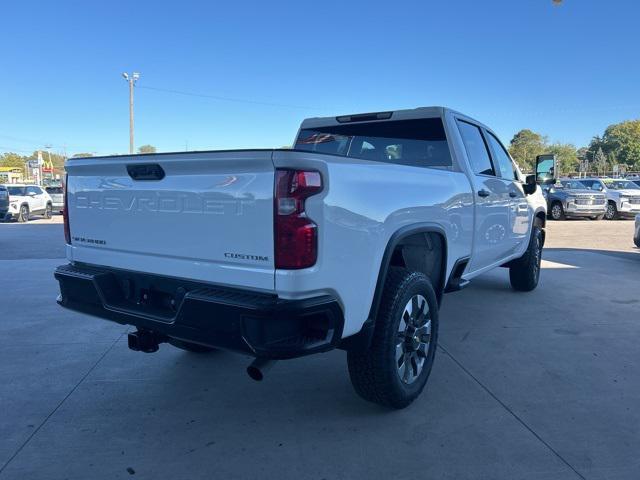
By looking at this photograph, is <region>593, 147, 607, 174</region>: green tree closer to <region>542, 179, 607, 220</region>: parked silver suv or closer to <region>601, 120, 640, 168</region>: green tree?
<region>601, 120, 640, 168</region>: green tree

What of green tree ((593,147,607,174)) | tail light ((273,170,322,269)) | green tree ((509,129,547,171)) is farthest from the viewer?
green tree ((509,129,547,171))

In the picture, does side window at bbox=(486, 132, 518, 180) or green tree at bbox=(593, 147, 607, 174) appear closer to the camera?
side window at bbox=(486, 132, 518, 180)

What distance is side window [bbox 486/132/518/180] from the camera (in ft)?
17.2

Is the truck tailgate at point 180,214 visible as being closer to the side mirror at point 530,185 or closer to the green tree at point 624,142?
the side mirror at point 530,185

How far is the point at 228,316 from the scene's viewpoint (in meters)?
2.39

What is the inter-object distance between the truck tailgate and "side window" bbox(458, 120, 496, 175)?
2.64 metres

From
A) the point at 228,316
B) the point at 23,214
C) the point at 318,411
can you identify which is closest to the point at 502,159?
the point at 318,411

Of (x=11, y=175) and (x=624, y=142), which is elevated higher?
(x=624, y=142)

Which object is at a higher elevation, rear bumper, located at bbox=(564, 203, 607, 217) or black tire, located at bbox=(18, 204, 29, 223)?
rear bumper, located at bbox=(564, 203, 607, 217)

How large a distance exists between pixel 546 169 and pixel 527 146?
359 ft

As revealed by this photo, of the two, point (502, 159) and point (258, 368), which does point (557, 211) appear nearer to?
point (502, 159)

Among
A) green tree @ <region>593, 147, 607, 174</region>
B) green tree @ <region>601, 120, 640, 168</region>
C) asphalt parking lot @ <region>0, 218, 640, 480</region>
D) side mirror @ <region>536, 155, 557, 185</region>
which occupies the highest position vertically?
green tree @ <region>601, 120, 640, 168</region>

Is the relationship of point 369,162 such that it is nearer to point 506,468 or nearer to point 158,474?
point 506,468

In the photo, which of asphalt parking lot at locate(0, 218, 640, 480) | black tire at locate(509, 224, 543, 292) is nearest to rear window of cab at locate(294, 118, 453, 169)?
asphalt parking lot at locate(0, 218, 640, 480)
